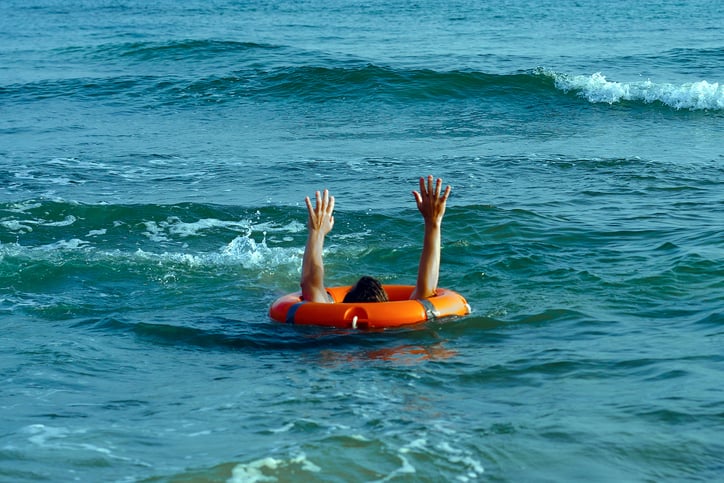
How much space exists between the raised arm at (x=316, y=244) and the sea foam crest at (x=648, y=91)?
14438 millimetres

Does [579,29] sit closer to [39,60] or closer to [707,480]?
[39,60]

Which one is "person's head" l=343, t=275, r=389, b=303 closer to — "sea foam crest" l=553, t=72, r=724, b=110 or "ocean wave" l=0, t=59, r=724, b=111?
"ocean wave" l=0, t=59, r=724, b=111

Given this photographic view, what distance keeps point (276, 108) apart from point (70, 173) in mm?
6607

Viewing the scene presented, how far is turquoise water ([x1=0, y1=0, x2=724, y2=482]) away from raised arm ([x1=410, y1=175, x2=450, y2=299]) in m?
0.39

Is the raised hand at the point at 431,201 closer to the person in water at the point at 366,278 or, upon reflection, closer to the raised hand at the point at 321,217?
the person in water at the point at 366,278

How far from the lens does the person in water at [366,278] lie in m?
7.92

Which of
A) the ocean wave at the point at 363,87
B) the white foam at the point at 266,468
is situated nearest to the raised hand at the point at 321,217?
the white foam at the point at 266,468

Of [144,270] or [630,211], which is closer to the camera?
[144,270]

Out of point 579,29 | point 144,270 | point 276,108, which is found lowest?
point 144,270

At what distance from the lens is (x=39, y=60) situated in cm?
2900

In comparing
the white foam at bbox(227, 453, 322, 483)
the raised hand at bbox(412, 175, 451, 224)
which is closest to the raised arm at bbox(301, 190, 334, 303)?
the raised hand at bbox(412, 175, 451, 224)

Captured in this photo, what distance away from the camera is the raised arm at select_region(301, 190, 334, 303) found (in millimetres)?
8188

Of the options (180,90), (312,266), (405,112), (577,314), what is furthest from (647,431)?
(180,90)

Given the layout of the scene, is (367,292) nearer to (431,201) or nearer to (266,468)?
(431,201)
